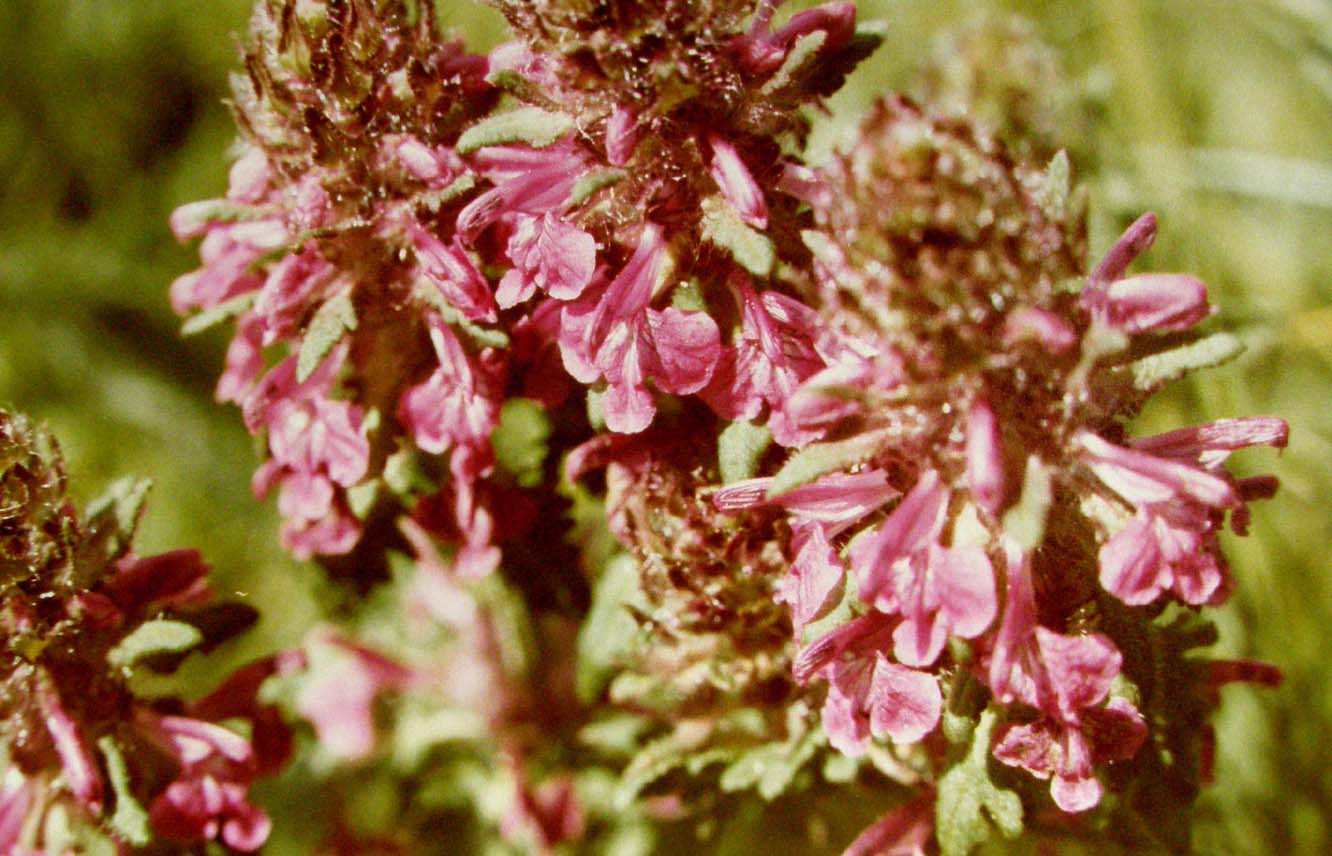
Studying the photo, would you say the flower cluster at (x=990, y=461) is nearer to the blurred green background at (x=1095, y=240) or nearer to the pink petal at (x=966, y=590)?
the pink petal at (x=966, y=590)

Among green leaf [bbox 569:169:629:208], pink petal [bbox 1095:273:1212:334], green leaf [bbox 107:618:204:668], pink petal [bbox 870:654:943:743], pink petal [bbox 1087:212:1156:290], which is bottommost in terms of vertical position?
pink petal [bbox 870:654:943:743]

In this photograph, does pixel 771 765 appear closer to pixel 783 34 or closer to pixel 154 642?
pixel 154 642

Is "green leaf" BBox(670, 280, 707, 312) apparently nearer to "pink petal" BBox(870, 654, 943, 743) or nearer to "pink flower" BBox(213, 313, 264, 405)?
"pink petal" BBox(870, 654, 943, 743)

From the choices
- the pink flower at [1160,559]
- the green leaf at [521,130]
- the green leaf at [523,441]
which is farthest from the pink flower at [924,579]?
the green leaf at [523,441]

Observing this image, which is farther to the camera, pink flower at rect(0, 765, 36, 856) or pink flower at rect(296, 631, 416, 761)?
pink flower at rect(296, 631, 416, 761)

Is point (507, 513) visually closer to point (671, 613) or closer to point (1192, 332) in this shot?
point (671, 613)

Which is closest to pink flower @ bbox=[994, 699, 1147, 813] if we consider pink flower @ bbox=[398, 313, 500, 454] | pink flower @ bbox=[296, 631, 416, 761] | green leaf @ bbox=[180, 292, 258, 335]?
pink flower @ bbox=[398, 313, 500, 454]

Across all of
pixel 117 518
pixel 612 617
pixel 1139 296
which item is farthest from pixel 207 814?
pixel 1139 296
